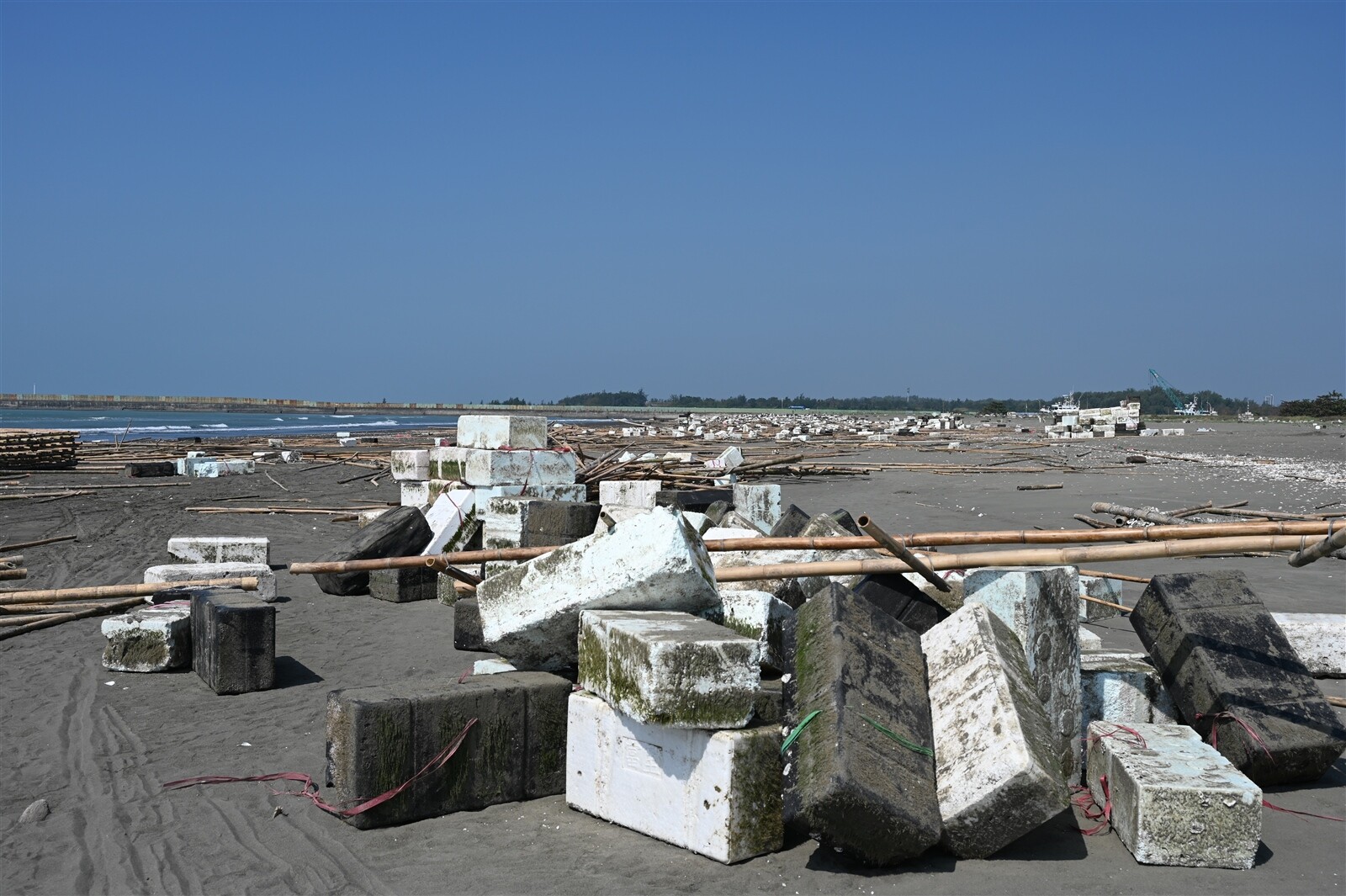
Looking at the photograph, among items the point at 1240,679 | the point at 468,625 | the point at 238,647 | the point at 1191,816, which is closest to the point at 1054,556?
the point at 1240,679

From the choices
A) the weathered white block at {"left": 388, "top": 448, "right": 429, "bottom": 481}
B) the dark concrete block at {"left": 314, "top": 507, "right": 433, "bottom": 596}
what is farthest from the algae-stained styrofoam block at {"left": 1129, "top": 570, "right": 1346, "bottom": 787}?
the weathered white block at {"left": 388, "top": 448, "right": 429, "bottom": 481}

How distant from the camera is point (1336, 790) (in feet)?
15.0

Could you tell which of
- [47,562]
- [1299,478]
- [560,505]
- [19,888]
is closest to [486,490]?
[560,505]

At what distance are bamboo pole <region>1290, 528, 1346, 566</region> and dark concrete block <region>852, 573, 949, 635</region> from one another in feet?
5.20

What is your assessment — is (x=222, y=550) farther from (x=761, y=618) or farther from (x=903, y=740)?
(x=903, y=740)

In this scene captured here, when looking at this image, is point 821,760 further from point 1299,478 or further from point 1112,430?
point 1112,430

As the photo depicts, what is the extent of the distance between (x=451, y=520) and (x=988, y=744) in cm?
691

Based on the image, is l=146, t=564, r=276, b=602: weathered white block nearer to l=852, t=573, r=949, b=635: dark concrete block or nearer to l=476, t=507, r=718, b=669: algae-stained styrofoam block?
l=476, t=507, r=718, b=669: algae-stained styrofoam block

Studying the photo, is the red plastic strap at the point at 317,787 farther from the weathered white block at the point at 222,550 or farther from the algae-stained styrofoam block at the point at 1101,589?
the weathered white block at the point at 222,550

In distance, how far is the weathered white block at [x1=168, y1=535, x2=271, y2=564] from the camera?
10398 millimetres

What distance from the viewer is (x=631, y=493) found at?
33.8ft

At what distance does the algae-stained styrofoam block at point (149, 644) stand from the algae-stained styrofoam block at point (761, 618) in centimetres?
406

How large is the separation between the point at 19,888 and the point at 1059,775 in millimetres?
3898

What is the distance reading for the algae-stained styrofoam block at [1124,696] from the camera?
4832 mm
